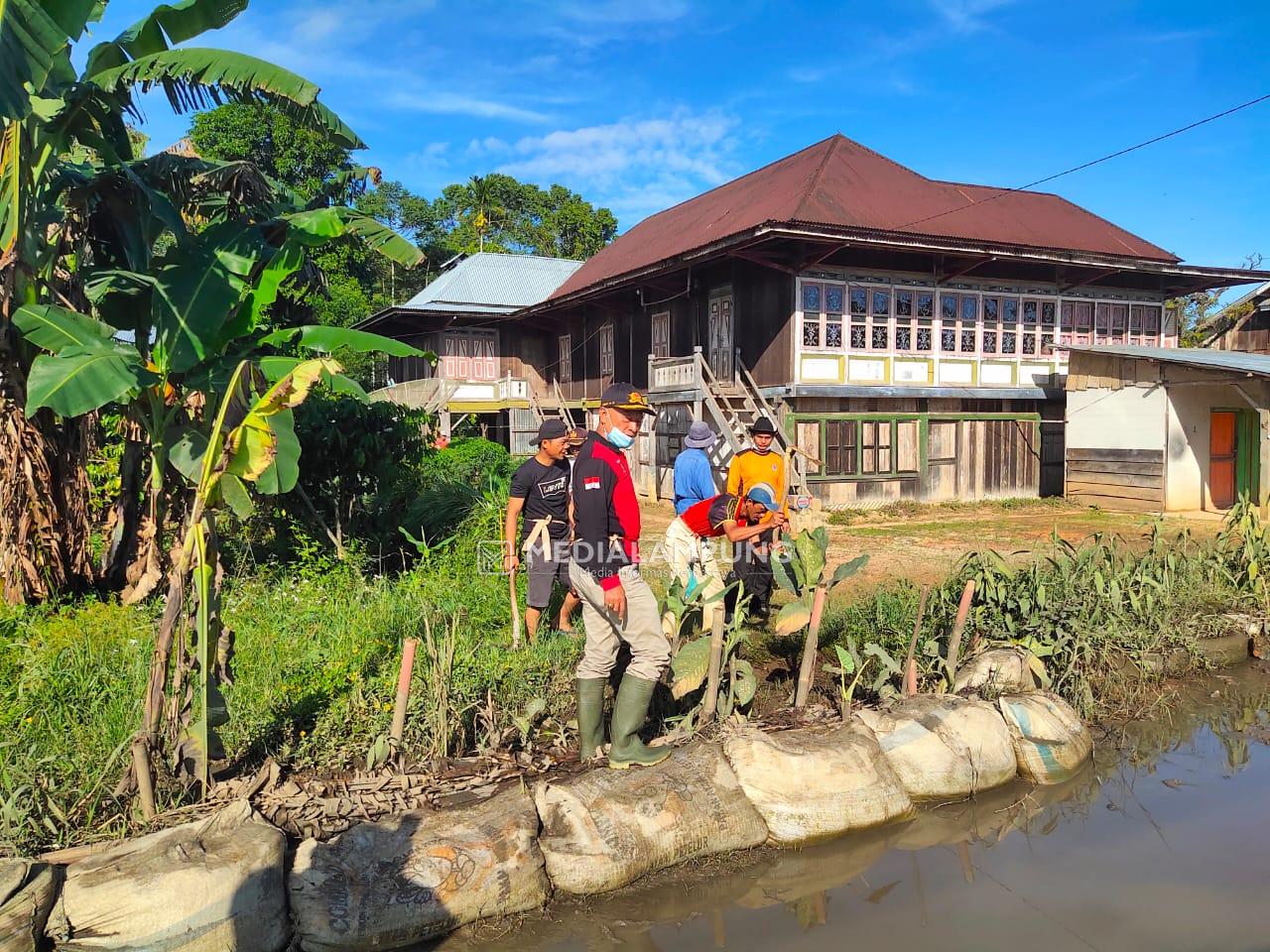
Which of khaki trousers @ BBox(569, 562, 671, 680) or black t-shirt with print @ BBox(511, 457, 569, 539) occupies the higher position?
black t-shirt with print @ BBox(511, 457, 569, 539)

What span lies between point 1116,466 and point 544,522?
1352 cm

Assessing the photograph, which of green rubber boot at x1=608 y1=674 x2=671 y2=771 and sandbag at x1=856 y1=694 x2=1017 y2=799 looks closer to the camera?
green rubber boot at x1=608 y1=674 x2=671 y2=771

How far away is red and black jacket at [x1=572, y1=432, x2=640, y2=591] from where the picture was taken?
4.23m

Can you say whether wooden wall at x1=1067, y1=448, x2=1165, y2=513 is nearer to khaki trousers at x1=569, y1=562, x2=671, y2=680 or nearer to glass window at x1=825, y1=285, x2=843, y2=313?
glass window at x1=825, y1=285, x2=843, y2=313

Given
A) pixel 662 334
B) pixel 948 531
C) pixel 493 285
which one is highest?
pixel 493 285

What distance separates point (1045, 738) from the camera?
4.81 m

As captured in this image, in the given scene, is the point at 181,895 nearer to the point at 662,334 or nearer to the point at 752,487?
the point at 752,487

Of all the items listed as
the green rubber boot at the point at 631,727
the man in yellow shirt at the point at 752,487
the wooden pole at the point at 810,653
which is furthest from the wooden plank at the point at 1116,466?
the green rubber boot at the point at 631,727

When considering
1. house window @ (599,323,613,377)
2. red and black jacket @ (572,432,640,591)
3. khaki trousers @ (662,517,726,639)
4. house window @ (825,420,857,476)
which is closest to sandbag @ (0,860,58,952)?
red and black jacket @ (572,432,640,591)

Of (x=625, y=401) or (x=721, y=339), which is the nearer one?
(x=625, y=401)

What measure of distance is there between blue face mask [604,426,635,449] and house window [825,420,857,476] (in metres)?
11.3

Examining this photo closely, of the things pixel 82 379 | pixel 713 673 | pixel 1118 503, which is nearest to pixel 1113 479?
pixel 1118 503

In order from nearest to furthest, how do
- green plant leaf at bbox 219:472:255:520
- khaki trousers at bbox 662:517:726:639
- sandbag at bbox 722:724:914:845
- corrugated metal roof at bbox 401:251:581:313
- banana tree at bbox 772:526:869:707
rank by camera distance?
green plant leaf at bbox 219:472:255:520, sandbag at bbox 722:724:914:845, banana tree at bbox 772:526:869:707, khaki trousers at bbox 662:517:726:639, corrugated metal roof at bbox 401:251:581:313

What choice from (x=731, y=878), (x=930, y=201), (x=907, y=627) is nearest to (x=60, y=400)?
(x=731, y=878)
